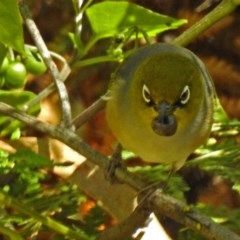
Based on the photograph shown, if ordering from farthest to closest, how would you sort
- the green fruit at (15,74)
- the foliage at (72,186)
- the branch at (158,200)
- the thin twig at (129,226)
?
the green fruit at (15,74), the foliage at (72,186), the thin twig at (129,226), the branch at (158,200)

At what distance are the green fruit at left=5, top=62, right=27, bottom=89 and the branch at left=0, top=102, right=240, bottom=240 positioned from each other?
0.47 ft

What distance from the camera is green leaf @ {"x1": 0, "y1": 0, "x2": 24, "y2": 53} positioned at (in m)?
1.23

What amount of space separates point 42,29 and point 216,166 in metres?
0.93

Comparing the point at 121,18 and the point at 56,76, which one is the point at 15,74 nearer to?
the point at 56,76

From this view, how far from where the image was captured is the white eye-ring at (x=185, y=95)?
148 centimetres

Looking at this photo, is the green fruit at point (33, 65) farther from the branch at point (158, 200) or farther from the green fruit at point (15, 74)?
the branch at point (158, 200)

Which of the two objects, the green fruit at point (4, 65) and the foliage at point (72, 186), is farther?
the green fruit at point (4, 65)

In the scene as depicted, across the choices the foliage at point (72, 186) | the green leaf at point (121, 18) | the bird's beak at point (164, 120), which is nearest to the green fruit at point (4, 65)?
the foliage at point (72, 186)

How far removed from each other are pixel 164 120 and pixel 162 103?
0.09 feet

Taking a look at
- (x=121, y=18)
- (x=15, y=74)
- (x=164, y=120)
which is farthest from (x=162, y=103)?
(x=15, y=74)

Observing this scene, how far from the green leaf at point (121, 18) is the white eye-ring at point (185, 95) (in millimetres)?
105

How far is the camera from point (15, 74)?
155 centimetres

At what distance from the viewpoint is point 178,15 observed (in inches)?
93.5

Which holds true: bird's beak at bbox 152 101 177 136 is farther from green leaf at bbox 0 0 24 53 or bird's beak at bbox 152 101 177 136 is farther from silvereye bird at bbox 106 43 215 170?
green leaf at bbox 0 0 24 53
